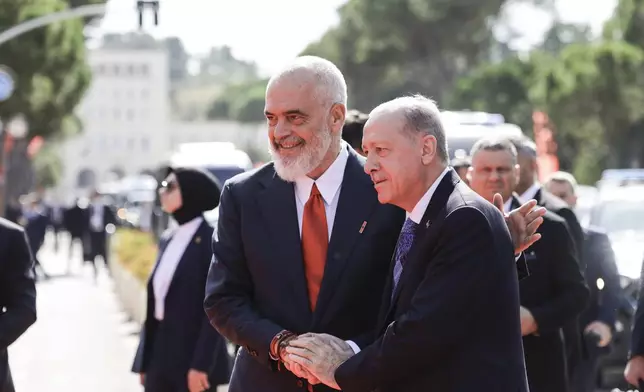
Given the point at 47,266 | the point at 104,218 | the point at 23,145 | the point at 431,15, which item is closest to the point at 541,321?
the point at 104,218

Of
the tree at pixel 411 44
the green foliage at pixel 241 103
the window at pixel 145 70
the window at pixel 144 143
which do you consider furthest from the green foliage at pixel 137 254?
the window at pixel 145 70

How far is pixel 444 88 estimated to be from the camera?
83938mm

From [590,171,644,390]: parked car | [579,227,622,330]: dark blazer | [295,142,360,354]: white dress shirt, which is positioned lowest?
[590,171,644,390]: parked car

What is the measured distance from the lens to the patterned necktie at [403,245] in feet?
15.5

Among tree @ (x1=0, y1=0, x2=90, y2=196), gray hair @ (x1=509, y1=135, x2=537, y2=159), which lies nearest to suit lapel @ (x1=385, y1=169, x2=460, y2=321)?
gray hair @ (x1=509, y1=135, x2=537, y2=159)

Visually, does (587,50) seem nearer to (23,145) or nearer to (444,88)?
(444,88)

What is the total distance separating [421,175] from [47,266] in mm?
36413

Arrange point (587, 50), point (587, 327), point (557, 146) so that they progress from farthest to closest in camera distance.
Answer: point (557, 146) → point (587, 50) → point (587, 327)

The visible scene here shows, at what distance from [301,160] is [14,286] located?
1.66 m

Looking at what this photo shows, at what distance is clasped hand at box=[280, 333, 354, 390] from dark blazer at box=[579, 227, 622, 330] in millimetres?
4884

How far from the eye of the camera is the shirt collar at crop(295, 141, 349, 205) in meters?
5.34

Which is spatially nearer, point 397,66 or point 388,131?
point 388,131

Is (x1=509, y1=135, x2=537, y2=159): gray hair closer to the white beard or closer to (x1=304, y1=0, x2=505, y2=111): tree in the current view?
the white beard

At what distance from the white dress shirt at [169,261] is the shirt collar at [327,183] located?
8.49 ft
